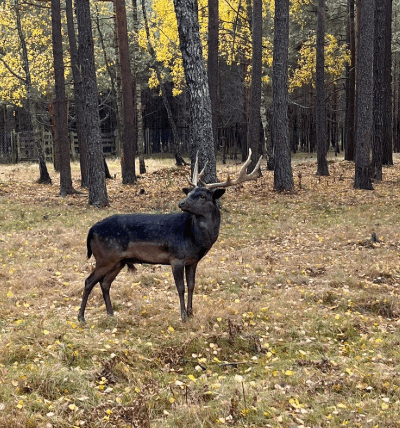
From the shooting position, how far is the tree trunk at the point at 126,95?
21922mm

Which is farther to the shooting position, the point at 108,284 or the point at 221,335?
the point at 108,284

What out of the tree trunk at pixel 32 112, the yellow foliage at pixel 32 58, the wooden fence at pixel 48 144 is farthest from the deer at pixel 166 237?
the wooden fence at pixel 48 144

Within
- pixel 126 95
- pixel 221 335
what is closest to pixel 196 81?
pixel 126 95

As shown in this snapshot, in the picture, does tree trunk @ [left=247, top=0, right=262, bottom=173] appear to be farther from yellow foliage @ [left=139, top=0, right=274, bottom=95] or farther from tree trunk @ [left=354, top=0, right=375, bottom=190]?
yellow foliage @ [left=139, top=0, right=274, bottom=95]

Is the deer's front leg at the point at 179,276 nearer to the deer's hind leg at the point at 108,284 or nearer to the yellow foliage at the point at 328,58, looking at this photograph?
the deer's hind leg at the point at 108,284

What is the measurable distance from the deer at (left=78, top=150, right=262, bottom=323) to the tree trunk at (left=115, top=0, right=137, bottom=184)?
15.6 meters

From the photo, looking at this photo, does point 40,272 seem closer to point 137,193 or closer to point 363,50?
point 137,193

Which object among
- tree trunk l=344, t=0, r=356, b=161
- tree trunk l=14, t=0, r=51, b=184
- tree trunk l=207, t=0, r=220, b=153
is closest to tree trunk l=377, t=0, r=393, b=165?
tree trunk l=344, t=0, r=356, b=161

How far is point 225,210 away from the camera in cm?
A: 1622

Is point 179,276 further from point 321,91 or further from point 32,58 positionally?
point 32,58

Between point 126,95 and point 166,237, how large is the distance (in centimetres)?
1627

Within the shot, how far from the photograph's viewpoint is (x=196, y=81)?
595 inches

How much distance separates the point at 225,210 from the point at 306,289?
23.0ft

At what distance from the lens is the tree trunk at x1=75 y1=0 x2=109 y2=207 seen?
55.8 feet
